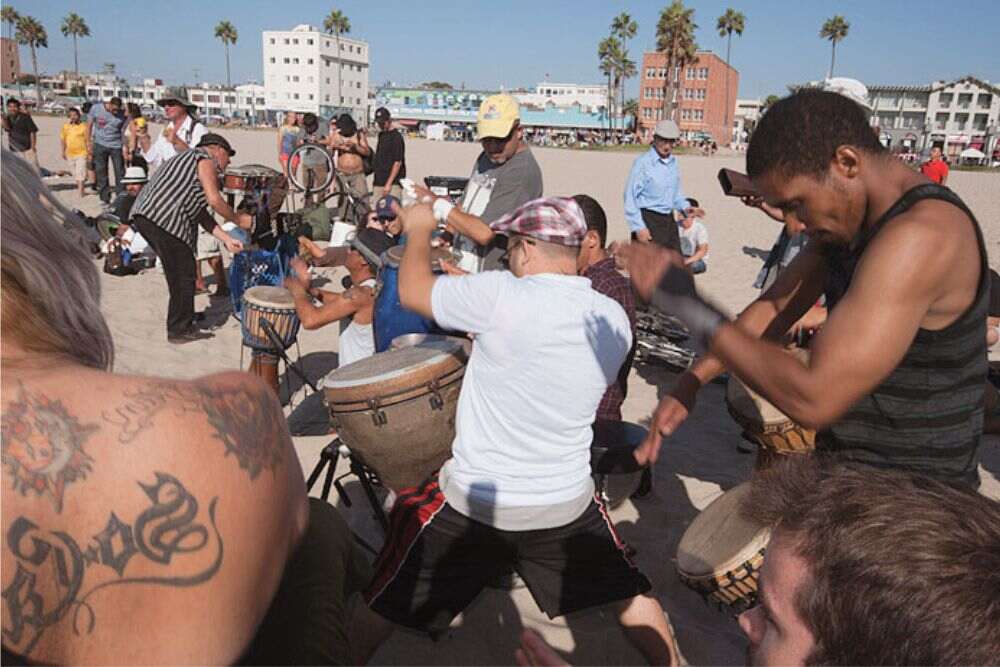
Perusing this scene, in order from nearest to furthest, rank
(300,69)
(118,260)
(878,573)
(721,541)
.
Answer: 1. (878,573)
2. (721,541)
3. (118,260)
4. (300,69)

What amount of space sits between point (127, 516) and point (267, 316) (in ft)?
12.3

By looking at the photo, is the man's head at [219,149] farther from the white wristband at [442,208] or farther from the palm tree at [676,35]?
the palm tree at [676,35]

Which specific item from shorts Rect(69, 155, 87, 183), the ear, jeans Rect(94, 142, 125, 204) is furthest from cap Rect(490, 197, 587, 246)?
shorts Rect(69, 155, 87, 183)

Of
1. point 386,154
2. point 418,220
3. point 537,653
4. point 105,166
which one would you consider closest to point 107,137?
point 105,166

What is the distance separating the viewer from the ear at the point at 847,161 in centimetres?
185

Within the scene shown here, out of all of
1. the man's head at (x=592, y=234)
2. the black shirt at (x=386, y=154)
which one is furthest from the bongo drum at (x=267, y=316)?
the black shirt at (x=386, y=154)

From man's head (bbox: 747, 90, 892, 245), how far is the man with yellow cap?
7.41 ft

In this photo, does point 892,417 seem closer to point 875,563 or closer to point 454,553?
point 875,563

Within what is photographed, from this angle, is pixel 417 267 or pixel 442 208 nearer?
pixel 417 267

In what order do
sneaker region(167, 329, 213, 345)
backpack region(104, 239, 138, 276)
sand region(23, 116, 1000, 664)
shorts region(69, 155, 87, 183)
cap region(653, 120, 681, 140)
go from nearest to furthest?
sand region(23, 116, 1000, 664) → sneaker region(167, 329, 213, 345) → cap region(653, 120, 681, 140) → backpack region(104, 239, 138, 276) → shorts region(69, 155, 87, 183)

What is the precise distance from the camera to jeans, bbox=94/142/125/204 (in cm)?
1292

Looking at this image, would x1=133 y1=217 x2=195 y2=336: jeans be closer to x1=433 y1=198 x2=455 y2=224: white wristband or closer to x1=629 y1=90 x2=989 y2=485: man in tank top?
x1=433 y1=198 x2=455 y2=224: white wristband

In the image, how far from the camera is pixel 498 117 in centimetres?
420

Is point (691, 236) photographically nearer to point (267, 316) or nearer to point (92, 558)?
point (267, 316)
